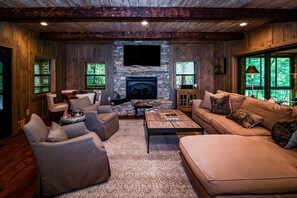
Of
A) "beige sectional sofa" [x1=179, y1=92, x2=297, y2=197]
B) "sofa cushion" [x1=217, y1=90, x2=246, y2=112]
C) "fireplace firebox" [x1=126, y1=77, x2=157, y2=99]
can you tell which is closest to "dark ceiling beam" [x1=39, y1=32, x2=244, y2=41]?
"fireplace firebox" [x1=126, y1=77, x2=157, y2=99]

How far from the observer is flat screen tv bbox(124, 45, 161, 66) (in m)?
7.91

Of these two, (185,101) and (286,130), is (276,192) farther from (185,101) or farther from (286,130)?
(185,101)

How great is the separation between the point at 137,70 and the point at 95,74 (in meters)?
1.71

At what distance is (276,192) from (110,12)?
3681 millimetres

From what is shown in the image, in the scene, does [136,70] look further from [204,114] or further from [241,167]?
[241,167]

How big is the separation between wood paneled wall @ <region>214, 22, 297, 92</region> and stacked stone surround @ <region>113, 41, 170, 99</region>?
1926 mm

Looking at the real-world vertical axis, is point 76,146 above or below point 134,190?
above

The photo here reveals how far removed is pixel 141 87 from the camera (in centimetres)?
813

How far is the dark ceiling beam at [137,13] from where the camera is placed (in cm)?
395

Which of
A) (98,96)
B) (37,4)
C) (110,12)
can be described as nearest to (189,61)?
(98,96)

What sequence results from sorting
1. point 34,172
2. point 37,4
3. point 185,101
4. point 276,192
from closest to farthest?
point 276,192 < point 34,172 < point 37,4 < point 185,101

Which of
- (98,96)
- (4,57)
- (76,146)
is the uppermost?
(4,57)

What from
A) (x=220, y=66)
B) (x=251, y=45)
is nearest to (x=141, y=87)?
(x=220, y=66)

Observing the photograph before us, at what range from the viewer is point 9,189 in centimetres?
251
